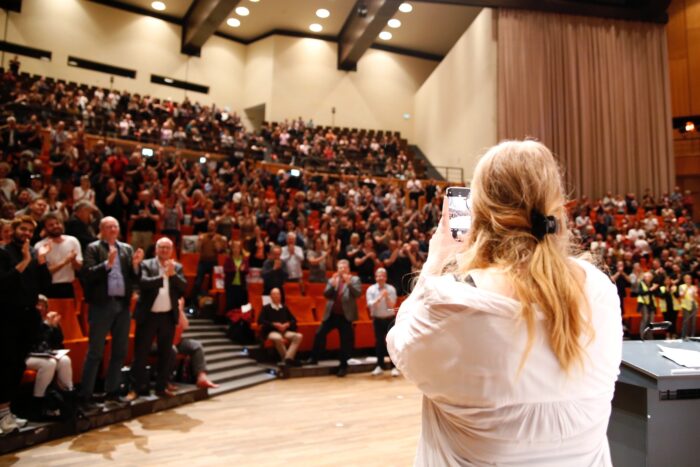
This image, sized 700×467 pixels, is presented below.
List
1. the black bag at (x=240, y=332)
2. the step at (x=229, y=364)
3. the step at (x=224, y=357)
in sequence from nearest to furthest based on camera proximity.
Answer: the step at (x=229, y=364)
the step at (x=224, y=357)
the black bag at (x=240, y=332)

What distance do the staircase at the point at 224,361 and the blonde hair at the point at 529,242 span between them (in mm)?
5276

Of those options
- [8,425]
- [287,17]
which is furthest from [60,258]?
[287,17]

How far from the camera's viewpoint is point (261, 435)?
4316 mm

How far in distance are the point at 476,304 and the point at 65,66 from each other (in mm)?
19220

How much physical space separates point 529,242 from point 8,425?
4.16 metres

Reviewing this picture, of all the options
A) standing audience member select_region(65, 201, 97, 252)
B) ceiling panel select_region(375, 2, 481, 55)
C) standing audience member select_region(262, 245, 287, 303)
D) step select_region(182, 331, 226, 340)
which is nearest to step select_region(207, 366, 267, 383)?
step select_region(182, 331, 226, 340)

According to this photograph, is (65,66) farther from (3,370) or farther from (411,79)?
(3,370)

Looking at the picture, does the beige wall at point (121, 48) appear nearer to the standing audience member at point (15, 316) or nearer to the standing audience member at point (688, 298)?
the standing audience member at point (15, 316)

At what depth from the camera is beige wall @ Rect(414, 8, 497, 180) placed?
1517cm

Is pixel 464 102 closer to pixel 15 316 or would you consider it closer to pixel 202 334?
pixel 202 334

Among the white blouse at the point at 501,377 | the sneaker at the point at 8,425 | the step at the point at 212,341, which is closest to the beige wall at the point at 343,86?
the step at the point at 212,341

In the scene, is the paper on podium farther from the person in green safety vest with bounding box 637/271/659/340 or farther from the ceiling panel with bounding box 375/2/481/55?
the ceiling panel with bounding box 375/2/481/55

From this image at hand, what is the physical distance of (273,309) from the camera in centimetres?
710

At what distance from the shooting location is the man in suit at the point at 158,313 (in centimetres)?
492
